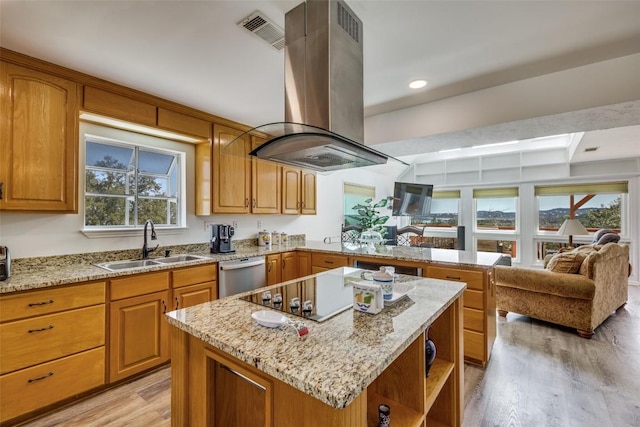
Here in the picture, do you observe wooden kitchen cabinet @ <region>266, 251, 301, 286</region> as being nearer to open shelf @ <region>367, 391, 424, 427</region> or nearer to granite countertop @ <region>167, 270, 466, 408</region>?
granite countertop @ <region>167, 270, 466, 408</region>

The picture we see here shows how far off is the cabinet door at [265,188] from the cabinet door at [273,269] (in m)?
0.65

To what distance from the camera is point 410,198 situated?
5.79 metres

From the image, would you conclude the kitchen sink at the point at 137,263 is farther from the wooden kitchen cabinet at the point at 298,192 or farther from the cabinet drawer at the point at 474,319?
the cabinet drawer at the point at 474,319

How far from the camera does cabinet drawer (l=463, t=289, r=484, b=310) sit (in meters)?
2.45

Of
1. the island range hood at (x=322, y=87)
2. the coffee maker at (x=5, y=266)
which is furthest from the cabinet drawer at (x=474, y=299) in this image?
the coffee maker at (x=5, y=266)

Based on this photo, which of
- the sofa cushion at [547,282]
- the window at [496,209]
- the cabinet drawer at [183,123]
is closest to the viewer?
the cabinet drawer at [183,123]

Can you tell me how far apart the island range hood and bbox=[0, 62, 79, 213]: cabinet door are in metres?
1.60

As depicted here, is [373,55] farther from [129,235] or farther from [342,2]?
[129,235]

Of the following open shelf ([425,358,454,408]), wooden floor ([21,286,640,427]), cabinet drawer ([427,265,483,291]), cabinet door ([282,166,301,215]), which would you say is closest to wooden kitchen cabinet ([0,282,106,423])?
wooden floor ([21,286,640,427])

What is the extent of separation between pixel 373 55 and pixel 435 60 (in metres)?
0.49

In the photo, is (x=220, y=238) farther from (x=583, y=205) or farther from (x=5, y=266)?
(x=583, y=205)

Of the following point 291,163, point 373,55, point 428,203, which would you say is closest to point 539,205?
point 428,203

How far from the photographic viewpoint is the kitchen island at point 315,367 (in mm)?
797

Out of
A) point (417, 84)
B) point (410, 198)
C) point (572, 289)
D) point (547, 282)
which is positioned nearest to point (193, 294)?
point (417, 84)
